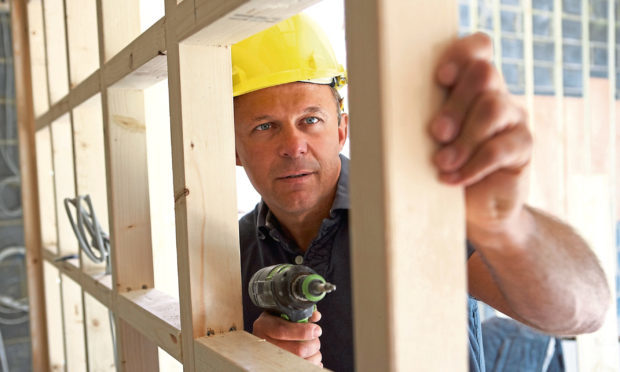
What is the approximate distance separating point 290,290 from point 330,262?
45 centimetres

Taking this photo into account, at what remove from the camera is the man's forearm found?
59 cm

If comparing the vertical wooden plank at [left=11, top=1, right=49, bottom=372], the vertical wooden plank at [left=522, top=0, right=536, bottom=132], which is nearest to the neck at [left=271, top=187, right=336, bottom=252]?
the vertical wooden plank at [left=11, top=1, right=49, bottom=372]

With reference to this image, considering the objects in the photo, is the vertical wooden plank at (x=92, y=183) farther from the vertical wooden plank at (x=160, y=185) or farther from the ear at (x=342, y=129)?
the ear at (x=342, y=129)

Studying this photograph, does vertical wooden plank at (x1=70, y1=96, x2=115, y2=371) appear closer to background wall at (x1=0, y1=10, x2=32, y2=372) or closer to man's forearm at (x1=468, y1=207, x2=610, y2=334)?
man's forearm at (x1=468, y1=207, x2=610, y2=334)

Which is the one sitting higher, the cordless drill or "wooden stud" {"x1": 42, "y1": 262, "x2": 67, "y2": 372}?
the cordless drill

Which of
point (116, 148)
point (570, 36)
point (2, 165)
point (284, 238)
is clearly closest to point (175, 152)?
point (116, 148)

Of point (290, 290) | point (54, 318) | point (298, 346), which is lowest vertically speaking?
point (54, 318)

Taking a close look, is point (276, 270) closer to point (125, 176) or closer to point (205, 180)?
point (205, 180)

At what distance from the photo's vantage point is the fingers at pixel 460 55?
436mm

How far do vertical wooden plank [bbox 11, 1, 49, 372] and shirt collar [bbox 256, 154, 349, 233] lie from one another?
3.71 ft

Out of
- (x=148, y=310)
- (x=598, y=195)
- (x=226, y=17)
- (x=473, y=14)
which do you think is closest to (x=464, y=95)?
(x=226, y=17)

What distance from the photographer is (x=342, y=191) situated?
1.34 metres

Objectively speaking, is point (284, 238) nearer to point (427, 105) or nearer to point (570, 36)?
point (427, 105)

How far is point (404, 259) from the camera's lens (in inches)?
16.9
